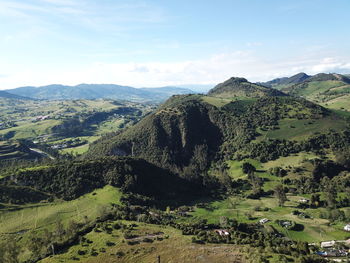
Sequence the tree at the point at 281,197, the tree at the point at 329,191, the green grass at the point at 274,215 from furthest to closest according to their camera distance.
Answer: the tree at the point at 281,197
the tree at the point at 329,191
the green grass at the point at 274,215

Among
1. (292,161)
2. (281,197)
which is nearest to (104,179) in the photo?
(281,197)

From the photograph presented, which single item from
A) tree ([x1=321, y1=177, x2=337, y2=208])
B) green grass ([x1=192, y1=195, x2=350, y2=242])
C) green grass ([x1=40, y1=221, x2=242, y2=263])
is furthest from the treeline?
tree ([x1=321, y1=177, x2=337, y2=208])

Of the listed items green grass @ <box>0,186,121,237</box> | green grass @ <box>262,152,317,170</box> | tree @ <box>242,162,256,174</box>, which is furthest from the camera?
tree @ <box>242,162,256,174</box>

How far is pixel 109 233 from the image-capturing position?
8731 centimetres

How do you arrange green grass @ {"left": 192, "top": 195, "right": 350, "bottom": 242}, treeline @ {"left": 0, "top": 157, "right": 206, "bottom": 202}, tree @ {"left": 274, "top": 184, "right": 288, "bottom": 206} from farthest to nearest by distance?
treeline @ {"left": 0, "top": 157, "right": 206, "bottom": 202} < tree @ {"left": 274, "top": 184, "right": 288, "bottom": 206} < green grass @ {"left": 192, "top": 195, "right": 350, "bottom": 242}

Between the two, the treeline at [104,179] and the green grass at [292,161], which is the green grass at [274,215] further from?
the green grass at [292,161]

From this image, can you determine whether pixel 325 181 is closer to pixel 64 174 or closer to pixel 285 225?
pixel 285 225

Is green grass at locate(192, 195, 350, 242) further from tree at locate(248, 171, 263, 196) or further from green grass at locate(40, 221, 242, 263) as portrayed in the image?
green grass at locate(40, 221, 242, 263)

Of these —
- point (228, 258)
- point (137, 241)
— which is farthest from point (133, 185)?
point (228, 258)

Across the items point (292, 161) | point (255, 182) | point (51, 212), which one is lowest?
point (51, 212)

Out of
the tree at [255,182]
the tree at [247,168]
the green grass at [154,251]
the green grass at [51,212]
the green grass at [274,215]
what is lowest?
the green grass at [274,215]

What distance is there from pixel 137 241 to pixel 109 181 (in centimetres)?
7710

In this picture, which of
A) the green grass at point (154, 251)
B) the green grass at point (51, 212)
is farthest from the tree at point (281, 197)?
the green grass at point (51, 212)

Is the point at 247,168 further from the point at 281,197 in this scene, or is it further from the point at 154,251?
the point at 154,251
